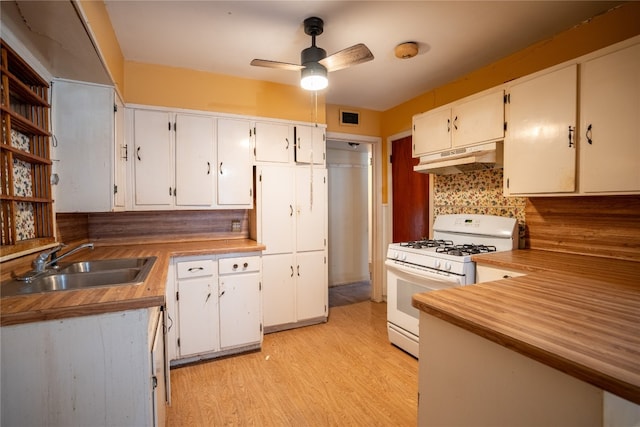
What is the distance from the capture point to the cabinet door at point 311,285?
3100mm

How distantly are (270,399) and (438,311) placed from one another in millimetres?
1469

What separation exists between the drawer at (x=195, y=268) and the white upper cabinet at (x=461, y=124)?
2.17 metres

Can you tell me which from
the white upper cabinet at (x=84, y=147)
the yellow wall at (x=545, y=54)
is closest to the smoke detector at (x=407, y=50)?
the yellow wall at (x=545, y=54)

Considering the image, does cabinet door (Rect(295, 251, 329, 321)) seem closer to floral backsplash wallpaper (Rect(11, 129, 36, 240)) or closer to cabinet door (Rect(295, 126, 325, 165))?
cabinet door (Rect(295, 126, 325, 165))

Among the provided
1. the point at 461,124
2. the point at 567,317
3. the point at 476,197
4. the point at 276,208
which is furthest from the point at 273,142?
the point at 567,317

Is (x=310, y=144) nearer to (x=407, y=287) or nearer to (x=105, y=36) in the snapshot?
(x=407, y=287)

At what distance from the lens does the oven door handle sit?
6.98ft

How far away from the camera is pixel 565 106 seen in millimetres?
1884

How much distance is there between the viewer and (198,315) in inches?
97.0

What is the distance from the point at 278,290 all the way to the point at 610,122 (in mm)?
2754

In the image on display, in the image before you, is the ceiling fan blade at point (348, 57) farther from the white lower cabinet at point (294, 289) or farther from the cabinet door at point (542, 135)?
the white lower cabinet at point (294, 289)

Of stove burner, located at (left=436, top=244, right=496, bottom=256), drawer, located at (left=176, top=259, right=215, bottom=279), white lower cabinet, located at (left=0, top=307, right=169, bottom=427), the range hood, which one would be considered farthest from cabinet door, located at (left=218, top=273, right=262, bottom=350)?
the range hood

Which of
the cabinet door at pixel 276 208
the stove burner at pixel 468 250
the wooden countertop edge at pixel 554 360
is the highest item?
the cabinet door at pixel 276 208

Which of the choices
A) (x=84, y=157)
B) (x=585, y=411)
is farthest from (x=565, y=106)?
(x=84, y=157)
